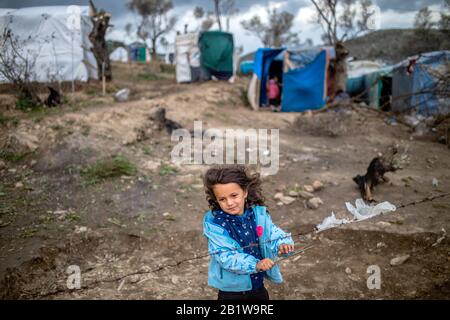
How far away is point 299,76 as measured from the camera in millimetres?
10211

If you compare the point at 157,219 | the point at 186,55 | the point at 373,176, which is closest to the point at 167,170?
the point at 157,219

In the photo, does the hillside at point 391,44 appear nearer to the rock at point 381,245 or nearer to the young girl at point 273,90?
the young girl at point 273,90

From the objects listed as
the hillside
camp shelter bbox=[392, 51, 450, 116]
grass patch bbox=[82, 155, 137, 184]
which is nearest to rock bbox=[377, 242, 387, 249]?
grass patch bbox=[82, 155, 137, 184]

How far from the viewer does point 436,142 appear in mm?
6527

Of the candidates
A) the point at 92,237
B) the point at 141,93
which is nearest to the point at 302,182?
the point at 92,237

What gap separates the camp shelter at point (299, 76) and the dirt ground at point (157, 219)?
4029 mm

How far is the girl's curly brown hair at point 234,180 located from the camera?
1559mm

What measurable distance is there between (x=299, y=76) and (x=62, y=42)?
6.78 meters

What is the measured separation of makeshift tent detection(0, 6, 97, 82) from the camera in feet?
28.3

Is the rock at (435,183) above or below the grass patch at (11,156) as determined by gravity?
below

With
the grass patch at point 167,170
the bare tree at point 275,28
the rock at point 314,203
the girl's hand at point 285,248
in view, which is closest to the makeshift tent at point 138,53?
the bare tree at point 275,28

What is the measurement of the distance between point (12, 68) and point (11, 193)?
10.3 feet

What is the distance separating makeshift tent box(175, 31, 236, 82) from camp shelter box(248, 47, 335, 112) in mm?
→ 2412

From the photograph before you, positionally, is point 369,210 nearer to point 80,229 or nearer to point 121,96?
point 80,229
